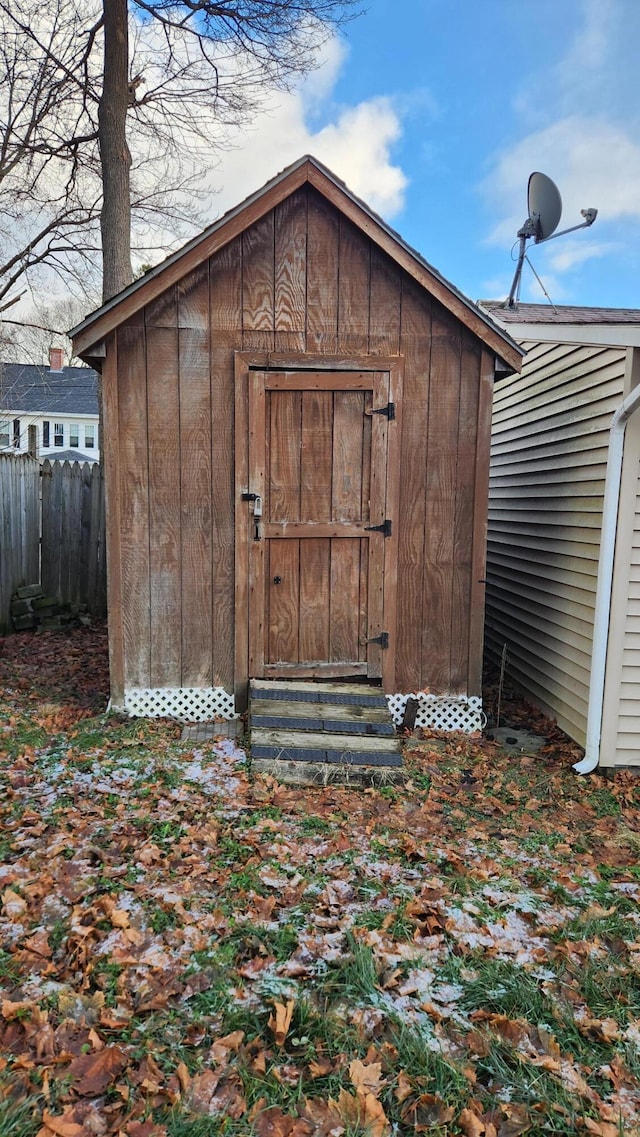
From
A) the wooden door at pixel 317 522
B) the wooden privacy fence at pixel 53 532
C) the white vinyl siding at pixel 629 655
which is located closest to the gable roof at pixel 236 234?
the wooden door at pixel 317 522

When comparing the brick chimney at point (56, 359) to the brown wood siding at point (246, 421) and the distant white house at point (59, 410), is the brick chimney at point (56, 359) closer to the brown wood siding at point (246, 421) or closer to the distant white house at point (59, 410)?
the distant white house at point (59, 410)

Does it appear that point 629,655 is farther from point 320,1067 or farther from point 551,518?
point 320,1067

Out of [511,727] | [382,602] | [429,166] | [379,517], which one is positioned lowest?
[511,727]

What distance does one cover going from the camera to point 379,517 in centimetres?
493

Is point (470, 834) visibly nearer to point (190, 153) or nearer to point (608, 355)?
point (608, 355)

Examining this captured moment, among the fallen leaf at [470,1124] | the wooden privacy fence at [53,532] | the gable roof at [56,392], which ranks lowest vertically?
the fallen leaf at [470,1124]

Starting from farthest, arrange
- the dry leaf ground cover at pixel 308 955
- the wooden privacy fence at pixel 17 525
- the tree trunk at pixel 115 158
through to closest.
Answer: the tree trunk at pixel 115 158, the wooden privacy fence at pixel 17 525, the dry leaf ground cover at pixel 308 955

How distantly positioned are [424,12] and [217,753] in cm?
1131

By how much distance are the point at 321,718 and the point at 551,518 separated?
8.76 feet

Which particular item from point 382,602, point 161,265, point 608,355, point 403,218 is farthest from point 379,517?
point 403,218

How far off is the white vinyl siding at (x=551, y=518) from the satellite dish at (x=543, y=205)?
4.34 feet

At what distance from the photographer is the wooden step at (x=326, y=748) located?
13.4 feet

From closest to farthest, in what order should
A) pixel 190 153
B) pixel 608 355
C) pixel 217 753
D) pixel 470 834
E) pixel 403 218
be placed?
pixel 470 834 → pixel 217 753 → pixel 608 355 → pixel 190 153 → pixel 403 218

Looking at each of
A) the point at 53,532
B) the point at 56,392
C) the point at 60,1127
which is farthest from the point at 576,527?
the point at 56,392
